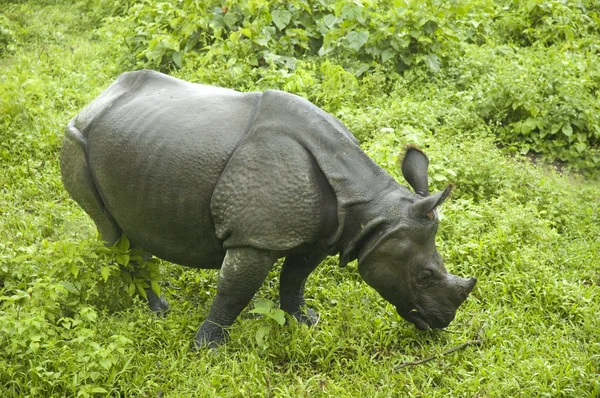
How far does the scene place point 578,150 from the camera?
7.94 m

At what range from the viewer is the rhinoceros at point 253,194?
4387mm

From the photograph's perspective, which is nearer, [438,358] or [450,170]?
[438,358]

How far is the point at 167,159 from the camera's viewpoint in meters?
4.56

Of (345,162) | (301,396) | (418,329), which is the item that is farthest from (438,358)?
(345,162)

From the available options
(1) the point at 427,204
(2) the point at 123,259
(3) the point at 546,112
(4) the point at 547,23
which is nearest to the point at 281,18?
(3) the point at 546,112

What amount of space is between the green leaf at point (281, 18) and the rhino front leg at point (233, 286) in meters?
5.15

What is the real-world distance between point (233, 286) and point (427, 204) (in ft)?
4.20

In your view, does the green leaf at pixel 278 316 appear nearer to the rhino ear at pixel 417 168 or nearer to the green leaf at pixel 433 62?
the rhino ear at pixel 417 168

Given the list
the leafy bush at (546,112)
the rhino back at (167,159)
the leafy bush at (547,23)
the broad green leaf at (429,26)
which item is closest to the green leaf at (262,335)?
the rhino back at (167,159)

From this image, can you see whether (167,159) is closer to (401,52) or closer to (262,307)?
(262,307)

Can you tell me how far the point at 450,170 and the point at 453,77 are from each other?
8.56 ft

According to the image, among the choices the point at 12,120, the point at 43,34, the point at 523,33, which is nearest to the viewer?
the point at 12,120

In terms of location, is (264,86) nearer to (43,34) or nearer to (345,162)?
(345,162)

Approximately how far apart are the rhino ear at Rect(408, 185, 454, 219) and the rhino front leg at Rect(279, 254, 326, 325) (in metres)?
0.86
